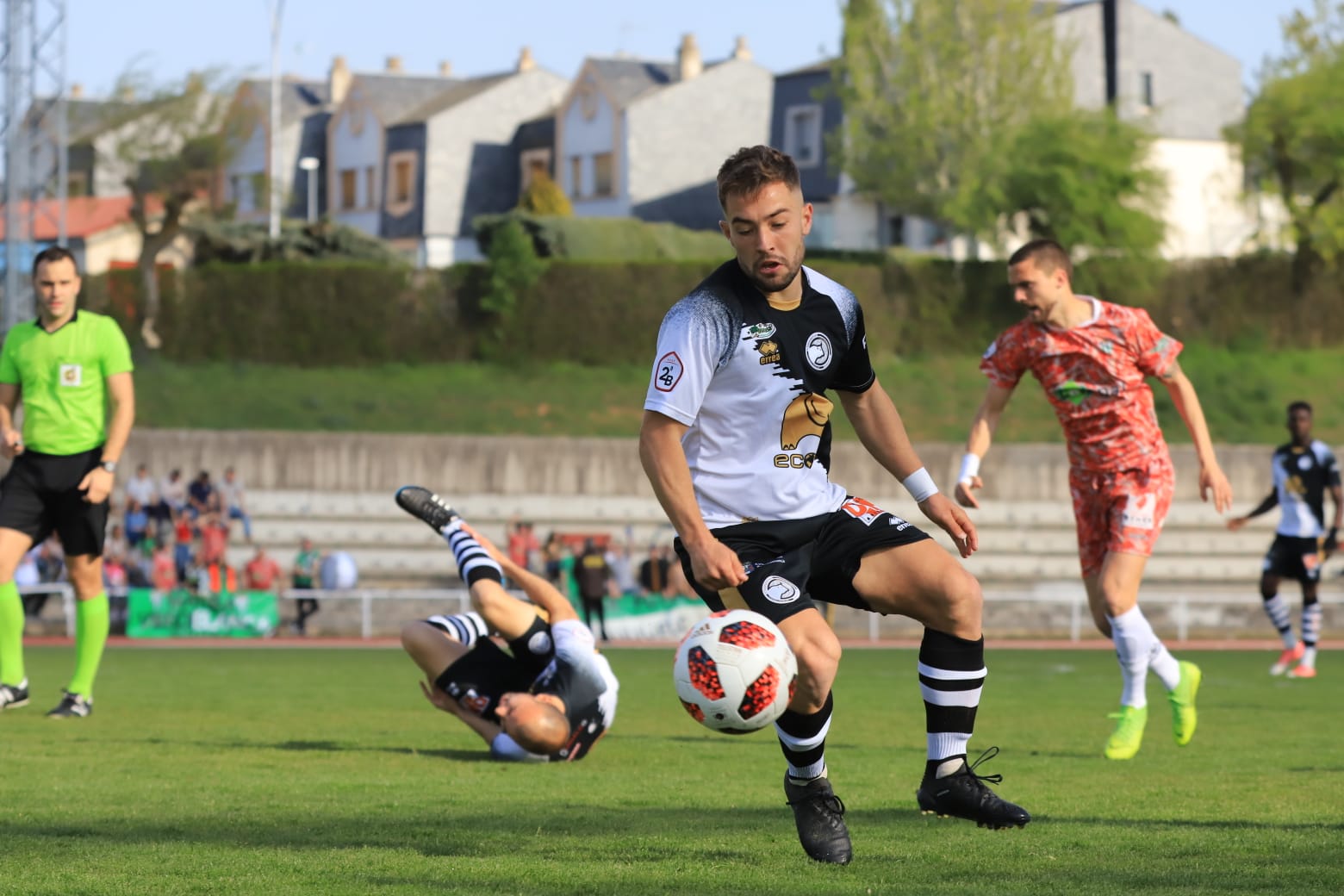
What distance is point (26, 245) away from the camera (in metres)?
32.1

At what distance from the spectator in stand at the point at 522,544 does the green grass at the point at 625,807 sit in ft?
50.8

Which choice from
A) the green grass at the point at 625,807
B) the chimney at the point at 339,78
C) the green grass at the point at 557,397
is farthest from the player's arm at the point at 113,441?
the chimney at the point at 339,78

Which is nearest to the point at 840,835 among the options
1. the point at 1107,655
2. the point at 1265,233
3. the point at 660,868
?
the point at 660,868

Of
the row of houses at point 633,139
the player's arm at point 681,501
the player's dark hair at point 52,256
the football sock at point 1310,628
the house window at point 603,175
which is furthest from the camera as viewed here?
the house window at point 603,175

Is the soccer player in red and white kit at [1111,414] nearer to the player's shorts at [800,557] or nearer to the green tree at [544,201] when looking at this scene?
the player's shorts at [800,557]

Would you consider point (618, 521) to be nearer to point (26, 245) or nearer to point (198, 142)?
point (26, 245)

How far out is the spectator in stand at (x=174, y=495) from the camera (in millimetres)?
29938

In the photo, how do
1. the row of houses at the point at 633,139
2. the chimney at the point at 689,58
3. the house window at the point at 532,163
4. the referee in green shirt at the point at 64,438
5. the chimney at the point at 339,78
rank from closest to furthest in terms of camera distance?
the referee in green shirt at the point at 64,438
the row of houses at the point at 633,139
the house window at the point at 532,163
the chimney at the point at 689,58
the chimney at the point at 339,78

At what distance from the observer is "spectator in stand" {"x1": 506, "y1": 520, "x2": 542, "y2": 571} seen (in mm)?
28766

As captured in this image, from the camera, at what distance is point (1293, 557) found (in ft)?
57.6

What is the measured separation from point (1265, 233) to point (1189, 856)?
43164 mm

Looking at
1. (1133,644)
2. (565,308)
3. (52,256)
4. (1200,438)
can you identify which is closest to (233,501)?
(565,308)

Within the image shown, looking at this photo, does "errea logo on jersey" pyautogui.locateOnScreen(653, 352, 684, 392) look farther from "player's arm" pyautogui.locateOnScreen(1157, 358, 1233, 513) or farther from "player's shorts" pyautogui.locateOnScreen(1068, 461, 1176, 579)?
"player's shorts" pyautogui.locateOnScreen(1068, 461, 1176, 579)

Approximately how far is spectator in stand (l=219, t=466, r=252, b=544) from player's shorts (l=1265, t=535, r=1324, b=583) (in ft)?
58.7
